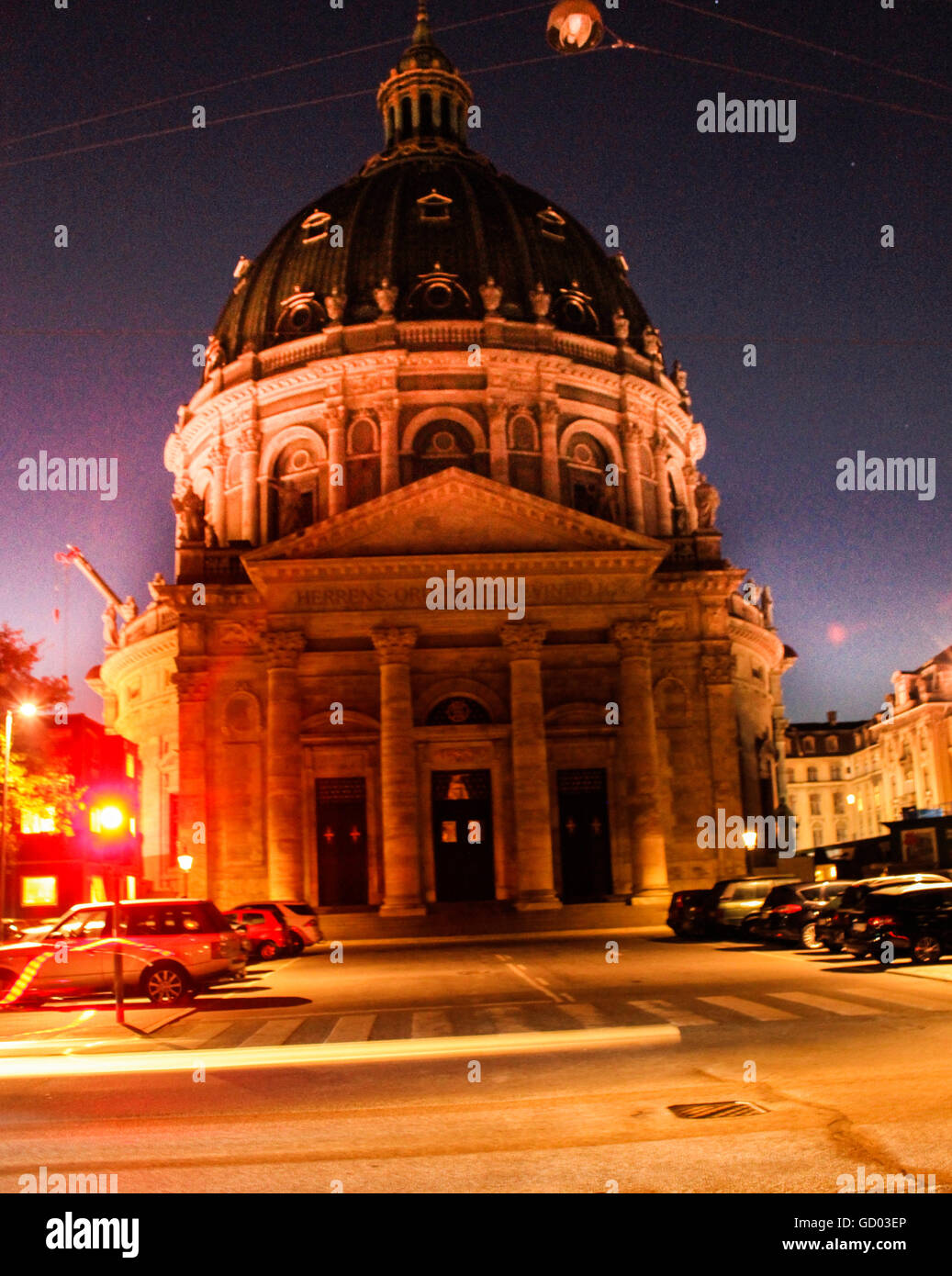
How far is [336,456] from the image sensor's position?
63531 mm

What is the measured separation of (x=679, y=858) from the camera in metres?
53.7

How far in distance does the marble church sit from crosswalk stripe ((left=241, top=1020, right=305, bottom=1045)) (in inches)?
1120

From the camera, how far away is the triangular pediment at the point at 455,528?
4988 centimetres

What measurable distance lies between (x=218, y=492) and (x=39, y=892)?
21692 millimetres

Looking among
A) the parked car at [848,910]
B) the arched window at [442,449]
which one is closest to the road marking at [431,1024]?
the parked car at [848,910]

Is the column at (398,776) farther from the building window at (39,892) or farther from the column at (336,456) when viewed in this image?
the building window at (39,892)

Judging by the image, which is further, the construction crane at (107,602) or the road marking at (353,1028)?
the construction crane at (107,602)

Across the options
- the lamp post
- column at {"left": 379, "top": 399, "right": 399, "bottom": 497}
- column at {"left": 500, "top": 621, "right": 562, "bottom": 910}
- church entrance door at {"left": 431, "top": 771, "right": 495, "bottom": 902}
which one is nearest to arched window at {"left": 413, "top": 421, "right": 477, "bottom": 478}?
column at {"left": 379, "top": 399, "right": 399, "bottom": 497}

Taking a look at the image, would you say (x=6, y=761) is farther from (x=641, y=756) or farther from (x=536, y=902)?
(x=641, y=756)

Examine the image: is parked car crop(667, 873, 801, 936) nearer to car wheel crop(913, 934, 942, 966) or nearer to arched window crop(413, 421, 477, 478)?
car wheel crop(913, 934, 942, 966)

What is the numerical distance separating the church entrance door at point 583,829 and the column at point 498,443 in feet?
53.5
